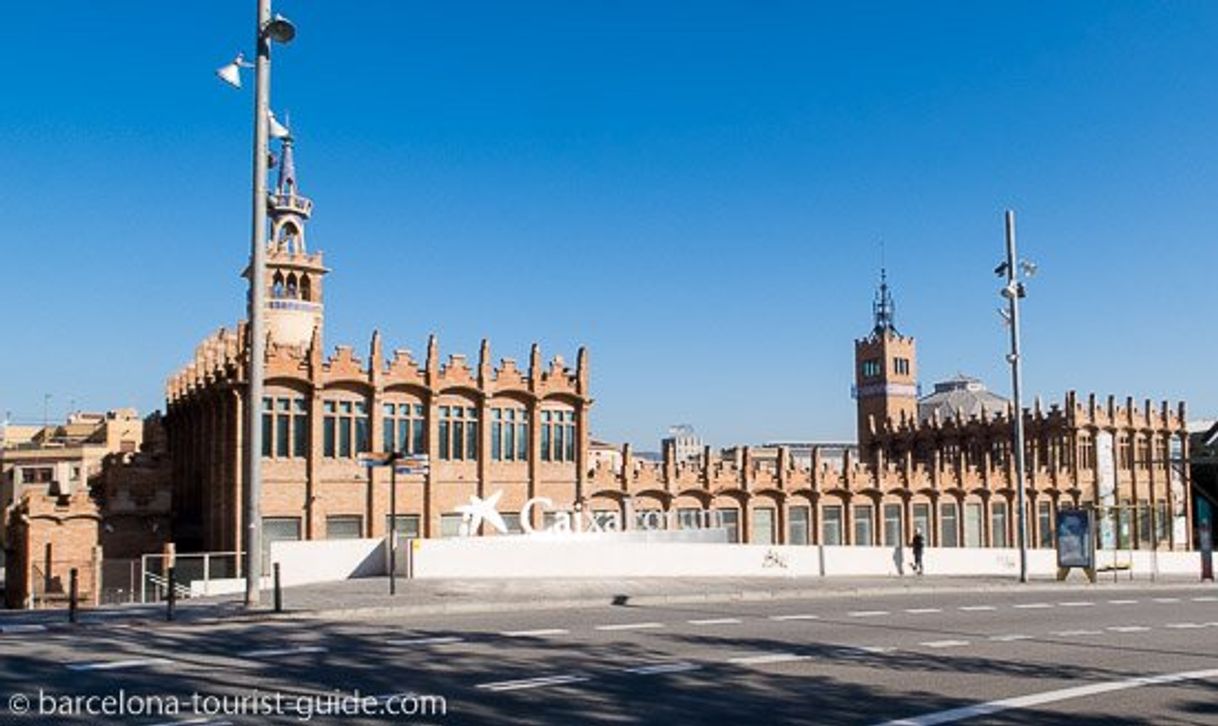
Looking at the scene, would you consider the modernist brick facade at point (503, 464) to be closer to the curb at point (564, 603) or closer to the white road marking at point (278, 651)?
the curb at point (564, 603)

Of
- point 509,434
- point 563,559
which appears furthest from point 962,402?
point 563,559

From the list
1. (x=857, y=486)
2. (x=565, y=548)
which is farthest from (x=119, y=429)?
(x=565, y=548)

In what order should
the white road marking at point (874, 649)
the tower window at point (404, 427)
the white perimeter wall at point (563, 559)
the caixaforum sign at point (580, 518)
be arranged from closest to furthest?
the white road marking at point (874, 649), the white perimeter wall at point (563, 559), the caixaforum sign at point (580, 518), the tower window at point (404, 427)

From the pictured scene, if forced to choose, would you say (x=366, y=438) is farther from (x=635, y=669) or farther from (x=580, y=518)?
(x=635, y=669)

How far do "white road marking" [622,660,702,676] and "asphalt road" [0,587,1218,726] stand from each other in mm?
79

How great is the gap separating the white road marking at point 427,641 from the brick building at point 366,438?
27.1m

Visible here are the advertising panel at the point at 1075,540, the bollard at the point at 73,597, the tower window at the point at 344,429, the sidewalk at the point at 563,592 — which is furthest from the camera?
the tower window at the point at 344,429

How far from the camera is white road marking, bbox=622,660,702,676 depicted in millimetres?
13952

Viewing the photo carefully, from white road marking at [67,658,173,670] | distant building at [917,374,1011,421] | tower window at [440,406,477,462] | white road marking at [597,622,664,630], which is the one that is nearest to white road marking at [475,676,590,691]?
white road marking at [67,658,173,670]

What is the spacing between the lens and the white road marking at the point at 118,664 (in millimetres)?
13578

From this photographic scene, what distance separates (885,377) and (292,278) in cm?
5485

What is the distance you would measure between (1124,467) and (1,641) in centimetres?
7571

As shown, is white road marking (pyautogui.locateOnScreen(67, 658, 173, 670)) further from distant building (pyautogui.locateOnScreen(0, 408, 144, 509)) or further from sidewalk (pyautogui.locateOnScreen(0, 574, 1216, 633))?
distant building (pyautogui.locateOnScreen(0, 408, 144, 509))

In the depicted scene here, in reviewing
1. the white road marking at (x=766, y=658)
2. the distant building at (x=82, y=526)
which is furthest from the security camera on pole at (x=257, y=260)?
the distant building at (x=82, y=526)
